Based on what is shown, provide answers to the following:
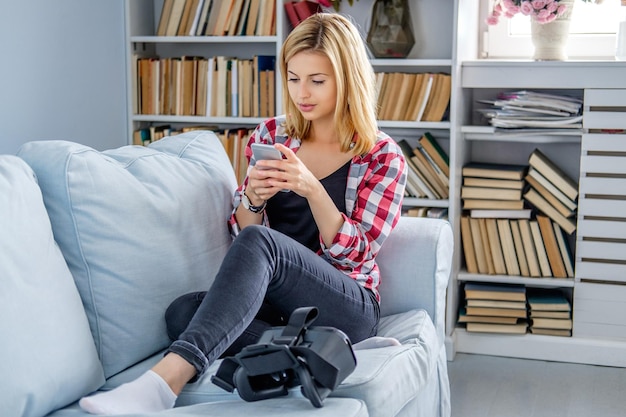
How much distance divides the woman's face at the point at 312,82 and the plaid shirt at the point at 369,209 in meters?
0.16

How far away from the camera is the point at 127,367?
1761 millimetres

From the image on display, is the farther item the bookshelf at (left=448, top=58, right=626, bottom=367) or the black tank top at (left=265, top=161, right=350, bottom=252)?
the bookshelf at (left=448, top=58, right=626, bottom=367)

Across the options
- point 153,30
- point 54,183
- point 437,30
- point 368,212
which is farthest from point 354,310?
point 153,30

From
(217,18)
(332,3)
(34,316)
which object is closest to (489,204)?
(332,3)

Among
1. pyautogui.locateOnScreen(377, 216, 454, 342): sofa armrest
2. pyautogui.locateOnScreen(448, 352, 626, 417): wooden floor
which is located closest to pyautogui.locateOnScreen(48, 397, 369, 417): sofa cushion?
pyautogui.locateOnScreen(377, 216, 454, 342): sofa armrest

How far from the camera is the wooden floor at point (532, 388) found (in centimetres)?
258

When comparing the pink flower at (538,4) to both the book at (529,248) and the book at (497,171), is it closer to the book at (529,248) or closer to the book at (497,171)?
the book at (497,171)

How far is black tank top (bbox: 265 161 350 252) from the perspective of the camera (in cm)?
207

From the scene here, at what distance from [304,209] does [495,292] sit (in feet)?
4.12

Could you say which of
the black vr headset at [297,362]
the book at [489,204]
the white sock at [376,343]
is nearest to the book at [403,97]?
the book at [489,204]

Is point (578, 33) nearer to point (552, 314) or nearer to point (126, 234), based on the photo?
point (552, 314)

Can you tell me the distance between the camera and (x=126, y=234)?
1759mm

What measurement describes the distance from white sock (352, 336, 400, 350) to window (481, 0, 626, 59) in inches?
71.5

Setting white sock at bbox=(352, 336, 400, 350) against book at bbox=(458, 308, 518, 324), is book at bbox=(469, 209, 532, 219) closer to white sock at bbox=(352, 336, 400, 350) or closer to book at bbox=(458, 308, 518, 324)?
book at bbox=(458, 308, 518, 324)
